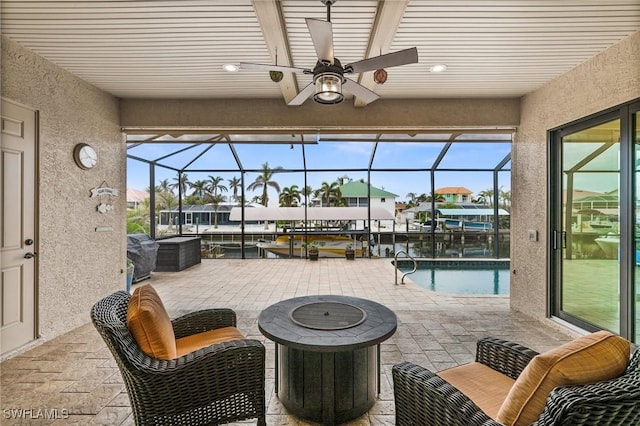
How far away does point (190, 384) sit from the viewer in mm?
1721

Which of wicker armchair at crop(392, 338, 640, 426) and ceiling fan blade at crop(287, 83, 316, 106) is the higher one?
ceiling fan blade at crop(287, 83, 316, 106)

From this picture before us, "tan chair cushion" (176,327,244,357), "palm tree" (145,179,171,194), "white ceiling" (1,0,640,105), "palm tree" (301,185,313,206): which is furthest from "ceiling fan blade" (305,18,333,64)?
"palm tree" (301,185,313,206)

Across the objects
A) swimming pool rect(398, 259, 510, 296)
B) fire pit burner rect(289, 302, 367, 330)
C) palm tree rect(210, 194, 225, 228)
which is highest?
palm tree rect(210, 194, 225, 228)

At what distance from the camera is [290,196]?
9938 mm

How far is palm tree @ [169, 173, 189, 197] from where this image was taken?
28.7 ft

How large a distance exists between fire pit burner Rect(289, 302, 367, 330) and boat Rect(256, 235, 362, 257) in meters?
6.80

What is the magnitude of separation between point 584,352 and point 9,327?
4346 millimetres

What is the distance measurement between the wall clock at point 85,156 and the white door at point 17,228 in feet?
1.52

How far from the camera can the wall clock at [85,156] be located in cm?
359

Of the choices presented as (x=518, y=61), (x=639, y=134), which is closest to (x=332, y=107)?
(x=518, y=61)

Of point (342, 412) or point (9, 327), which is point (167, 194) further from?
point (342, 412)

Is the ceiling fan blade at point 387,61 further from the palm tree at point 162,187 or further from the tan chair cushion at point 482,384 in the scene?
the palm tree at point 162,187

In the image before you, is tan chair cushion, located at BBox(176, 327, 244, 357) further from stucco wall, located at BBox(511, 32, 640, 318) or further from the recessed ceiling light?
stucco wall, located at BBox(511, 32, 640, 318)

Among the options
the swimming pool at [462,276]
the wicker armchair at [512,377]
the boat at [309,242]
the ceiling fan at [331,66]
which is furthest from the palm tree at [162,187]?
the wicker armchair at [512,377]
